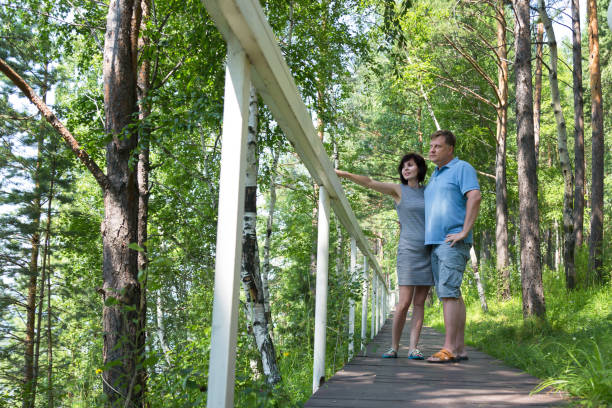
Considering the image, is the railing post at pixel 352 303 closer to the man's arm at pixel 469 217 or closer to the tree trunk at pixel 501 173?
the man's arm at pixel 469 217

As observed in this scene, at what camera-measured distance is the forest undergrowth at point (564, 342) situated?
213cm

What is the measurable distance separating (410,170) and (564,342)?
220 cm

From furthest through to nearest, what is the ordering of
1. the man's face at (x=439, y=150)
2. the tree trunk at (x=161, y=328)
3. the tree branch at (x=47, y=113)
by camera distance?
the tree branch at (x=47, y=113) < the man's face at (x=439, y=150) < the tree trunk at (x=161, y=328)

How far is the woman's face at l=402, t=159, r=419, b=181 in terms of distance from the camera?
3.82 meters

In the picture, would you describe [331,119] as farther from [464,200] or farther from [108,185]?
[464,200]

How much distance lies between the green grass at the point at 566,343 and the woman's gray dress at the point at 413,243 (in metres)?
0.88

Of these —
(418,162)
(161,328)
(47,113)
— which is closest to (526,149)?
(418,162)

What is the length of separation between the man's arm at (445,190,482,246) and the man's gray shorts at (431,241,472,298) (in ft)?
0.22

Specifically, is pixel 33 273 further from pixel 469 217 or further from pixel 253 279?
pixel 469 217

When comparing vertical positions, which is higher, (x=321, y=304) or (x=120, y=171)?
(x=120, y=171)

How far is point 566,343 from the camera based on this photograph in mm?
4301

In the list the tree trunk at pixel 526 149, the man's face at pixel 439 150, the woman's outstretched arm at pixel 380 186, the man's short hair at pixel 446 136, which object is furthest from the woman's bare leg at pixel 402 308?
the tree trunk at pixel 526 149

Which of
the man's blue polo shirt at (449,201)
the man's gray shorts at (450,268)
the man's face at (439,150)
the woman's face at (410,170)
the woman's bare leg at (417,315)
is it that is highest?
the man's face at (439,150)

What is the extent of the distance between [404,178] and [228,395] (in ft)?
9.81
